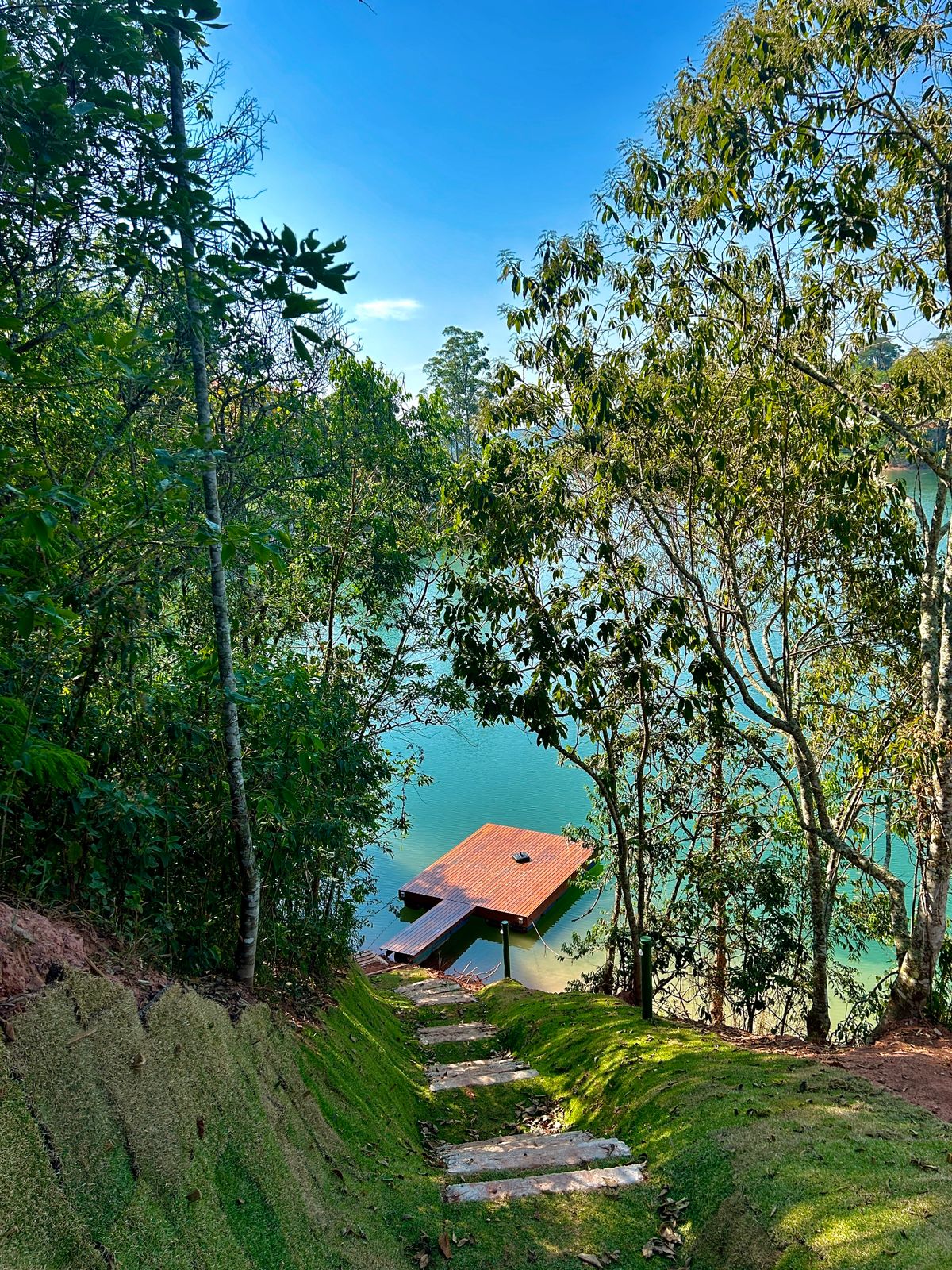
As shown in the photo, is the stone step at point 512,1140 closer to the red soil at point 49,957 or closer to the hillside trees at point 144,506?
the hillside trees at point 144,506

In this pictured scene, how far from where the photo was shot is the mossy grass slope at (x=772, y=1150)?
318 centimetres

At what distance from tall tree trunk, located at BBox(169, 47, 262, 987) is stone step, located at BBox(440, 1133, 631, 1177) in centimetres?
184

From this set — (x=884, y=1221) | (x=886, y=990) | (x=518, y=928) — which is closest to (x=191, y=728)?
(x=884, y=1221)

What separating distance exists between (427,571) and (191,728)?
17.0ft


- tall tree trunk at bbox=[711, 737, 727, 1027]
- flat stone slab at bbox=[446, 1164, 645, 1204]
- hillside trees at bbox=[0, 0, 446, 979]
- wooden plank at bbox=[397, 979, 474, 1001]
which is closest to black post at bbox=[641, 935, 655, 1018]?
tall tree trunk at bbox=[711, 737, 727, 1027]

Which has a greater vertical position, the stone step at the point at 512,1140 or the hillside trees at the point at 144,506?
the hillside trees at the point at 144,506

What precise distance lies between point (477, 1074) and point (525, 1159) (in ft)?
8.51

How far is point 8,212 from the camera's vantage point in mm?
2773

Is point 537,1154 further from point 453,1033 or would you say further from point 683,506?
point 683,506

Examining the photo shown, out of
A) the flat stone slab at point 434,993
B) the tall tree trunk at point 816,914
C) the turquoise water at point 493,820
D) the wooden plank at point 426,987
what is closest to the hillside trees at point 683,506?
the tall tree trunk at point 816,914

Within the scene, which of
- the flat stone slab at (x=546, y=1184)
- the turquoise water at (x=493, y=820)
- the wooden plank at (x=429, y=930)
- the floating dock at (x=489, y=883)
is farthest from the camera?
the floating dock at (x=489, y=883)

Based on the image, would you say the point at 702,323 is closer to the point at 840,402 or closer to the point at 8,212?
the point at 840,402

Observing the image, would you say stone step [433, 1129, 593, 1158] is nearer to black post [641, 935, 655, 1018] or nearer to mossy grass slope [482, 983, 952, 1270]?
mossy grass slope [482, 983, 952, 1270]

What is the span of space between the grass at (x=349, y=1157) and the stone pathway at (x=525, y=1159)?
0.11m
